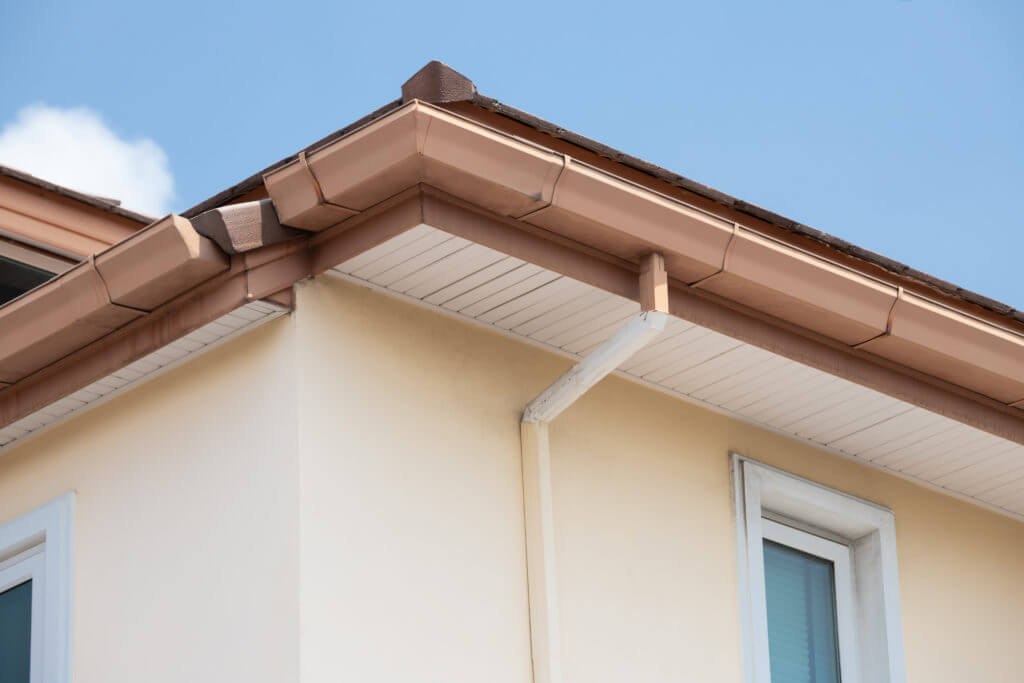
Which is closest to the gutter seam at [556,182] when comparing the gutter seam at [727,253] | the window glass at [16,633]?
the gutter seam at [727,253]

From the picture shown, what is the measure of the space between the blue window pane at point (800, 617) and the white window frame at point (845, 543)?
40 millimetres

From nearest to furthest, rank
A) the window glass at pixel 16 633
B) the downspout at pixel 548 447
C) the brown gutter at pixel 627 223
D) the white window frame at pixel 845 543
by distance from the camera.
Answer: the brown gutter at pixel 627 223 < the downspout at pixel 548 447 < the window glass at pixel 16 633 < the white window frame at pixel 845 543

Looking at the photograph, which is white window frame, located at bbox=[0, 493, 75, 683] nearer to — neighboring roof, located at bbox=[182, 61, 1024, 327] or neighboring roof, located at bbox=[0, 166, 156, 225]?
neighboring roof, located at bbox=[182, 61, 1024, 327]

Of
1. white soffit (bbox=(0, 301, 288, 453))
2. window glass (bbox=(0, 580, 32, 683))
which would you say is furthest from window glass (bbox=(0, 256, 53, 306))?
window glass (bbox=(0, 580, 32, 683))

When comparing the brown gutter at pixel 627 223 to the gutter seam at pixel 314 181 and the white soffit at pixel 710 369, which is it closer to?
the gutter seam at pixel 314 181

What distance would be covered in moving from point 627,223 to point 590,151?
0.36 metres

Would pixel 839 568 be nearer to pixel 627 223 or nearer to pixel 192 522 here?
pixel 627 223

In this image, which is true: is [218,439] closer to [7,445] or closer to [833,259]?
[7,445]

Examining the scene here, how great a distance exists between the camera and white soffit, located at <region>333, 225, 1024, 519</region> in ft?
15.9

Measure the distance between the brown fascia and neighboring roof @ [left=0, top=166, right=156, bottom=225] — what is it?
60.7 inches

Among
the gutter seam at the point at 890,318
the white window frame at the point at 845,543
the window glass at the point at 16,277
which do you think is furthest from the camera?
the window glass at the point at 16,277

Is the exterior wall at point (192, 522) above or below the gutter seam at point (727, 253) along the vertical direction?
below

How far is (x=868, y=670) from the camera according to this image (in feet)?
19.7

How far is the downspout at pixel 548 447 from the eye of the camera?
4.76 m
